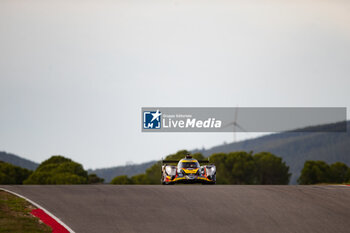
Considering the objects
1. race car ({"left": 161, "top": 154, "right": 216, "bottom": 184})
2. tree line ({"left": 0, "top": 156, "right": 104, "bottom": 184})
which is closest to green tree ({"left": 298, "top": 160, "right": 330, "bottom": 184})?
tree line ({"left": 0, "top": 156, "right": 104, "bottom": 184})

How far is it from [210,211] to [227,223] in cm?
205

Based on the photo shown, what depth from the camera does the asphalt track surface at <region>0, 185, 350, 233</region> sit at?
1562 cm

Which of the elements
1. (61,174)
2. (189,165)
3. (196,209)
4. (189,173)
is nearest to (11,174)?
(61,174)

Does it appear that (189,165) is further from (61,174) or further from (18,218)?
(61,174)

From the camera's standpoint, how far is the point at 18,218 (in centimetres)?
1600

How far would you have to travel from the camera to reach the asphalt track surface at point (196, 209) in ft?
51.3

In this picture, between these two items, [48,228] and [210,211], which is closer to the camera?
[48,228]

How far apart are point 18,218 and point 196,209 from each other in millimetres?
6726

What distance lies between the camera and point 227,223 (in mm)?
16219

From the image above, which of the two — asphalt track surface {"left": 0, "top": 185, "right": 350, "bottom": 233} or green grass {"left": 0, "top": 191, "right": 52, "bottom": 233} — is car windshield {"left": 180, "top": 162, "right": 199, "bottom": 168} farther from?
green grass {"left": 0, "top": 191, "right": 52, "bottom": 233}

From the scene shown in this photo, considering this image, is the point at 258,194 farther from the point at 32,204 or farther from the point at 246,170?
the point at 246,170

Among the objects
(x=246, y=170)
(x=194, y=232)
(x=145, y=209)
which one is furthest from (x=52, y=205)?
(x=246, y=170)

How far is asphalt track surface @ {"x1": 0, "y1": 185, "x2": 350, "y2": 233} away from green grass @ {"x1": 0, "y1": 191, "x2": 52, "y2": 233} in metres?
0.85

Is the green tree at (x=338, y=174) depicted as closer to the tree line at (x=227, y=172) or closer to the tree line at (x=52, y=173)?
the tree line at (x=227, y=172)
